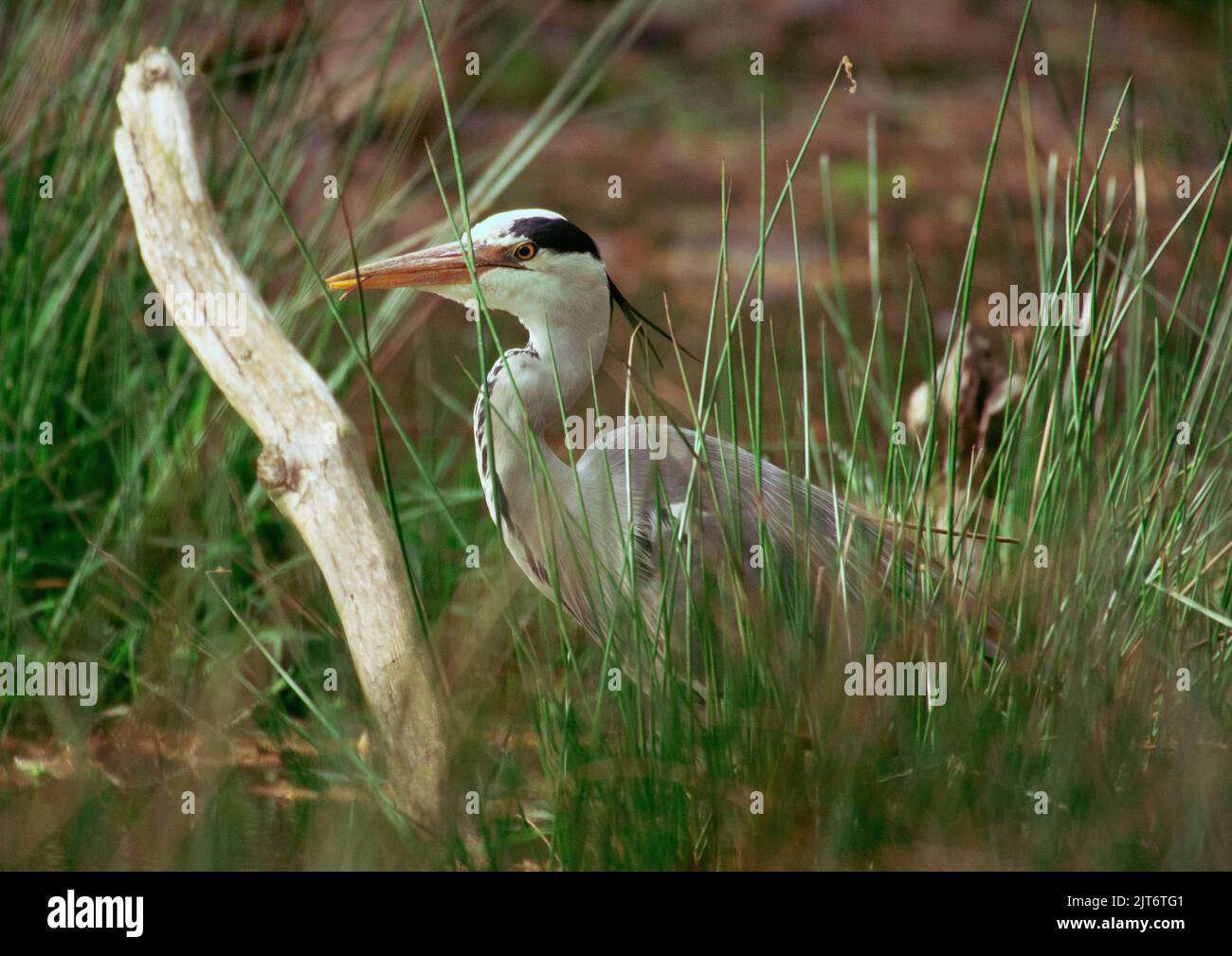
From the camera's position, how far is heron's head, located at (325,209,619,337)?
7.32 ft

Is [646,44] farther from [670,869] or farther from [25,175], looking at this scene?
[670,869]

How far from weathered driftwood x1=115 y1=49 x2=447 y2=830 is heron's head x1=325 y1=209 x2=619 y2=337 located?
8.9 inches

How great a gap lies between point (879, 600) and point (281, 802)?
1.11 meters

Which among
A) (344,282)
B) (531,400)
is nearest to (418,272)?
(344,282)

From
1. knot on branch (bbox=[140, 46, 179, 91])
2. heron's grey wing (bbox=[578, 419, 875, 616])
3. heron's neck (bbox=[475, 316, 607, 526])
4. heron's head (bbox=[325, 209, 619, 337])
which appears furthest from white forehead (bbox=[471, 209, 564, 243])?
knot on branch (bbox=[140, 46, 179, 91])

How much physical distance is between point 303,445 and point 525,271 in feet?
1.73

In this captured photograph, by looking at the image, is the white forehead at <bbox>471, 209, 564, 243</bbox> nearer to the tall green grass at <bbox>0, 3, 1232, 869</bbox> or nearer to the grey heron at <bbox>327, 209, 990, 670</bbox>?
the grey heron at <bbox>327, 209, 990, 670</bbox>

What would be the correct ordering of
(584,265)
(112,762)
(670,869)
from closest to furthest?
(670,869) < (584,265) < (112,762)

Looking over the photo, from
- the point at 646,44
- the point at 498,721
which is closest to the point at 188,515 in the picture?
the point at 498,721

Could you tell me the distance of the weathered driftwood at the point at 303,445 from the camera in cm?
190

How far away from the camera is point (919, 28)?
301 inches

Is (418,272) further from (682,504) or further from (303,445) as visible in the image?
(682,504)

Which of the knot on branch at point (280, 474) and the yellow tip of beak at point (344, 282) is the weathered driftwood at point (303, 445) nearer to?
the knot on branch at point (280, 474)

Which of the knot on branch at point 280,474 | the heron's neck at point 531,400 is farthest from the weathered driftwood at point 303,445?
the heron's neck at point 531,400
